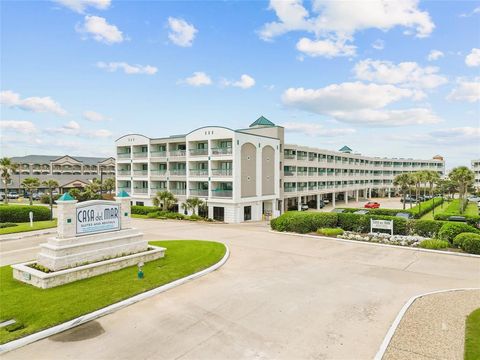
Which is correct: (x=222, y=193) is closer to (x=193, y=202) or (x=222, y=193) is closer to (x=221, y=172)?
(x=221, y=172)

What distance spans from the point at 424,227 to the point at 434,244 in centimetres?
343

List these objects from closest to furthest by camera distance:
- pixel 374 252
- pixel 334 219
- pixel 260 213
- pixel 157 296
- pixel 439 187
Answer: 1. pixel 157 296
2. pixel 374 252
3. pixel 334 219
4. pixel 260 213
5. pixel 439 187

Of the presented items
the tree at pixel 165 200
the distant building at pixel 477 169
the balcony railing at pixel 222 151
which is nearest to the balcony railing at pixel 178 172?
the tree at pixel 165 200

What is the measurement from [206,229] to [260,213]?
41.6 ft

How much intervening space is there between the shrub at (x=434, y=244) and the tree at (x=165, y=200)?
28869 mm

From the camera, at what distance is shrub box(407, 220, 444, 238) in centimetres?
2406

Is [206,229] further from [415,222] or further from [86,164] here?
[86,164]

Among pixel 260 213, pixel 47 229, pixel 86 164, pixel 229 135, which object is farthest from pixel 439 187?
pixel 86 164

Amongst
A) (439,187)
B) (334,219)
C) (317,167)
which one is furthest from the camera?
(439,187)

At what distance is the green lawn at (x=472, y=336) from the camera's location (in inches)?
335

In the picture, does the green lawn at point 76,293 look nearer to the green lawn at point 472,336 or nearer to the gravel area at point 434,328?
the gravel area at point 434,328

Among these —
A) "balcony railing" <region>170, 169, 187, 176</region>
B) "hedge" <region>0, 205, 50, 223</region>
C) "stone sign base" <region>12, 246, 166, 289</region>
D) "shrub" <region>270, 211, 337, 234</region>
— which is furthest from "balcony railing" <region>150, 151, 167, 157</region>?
"stone sign base" <region>12, 246, 166, 289</region>

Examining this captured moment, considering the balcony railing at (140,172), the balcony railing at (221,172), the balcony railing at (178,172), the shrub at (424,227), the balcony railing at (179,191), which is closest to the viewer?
the shrub at (424,227)

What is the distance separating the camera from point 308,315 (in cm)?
1115
